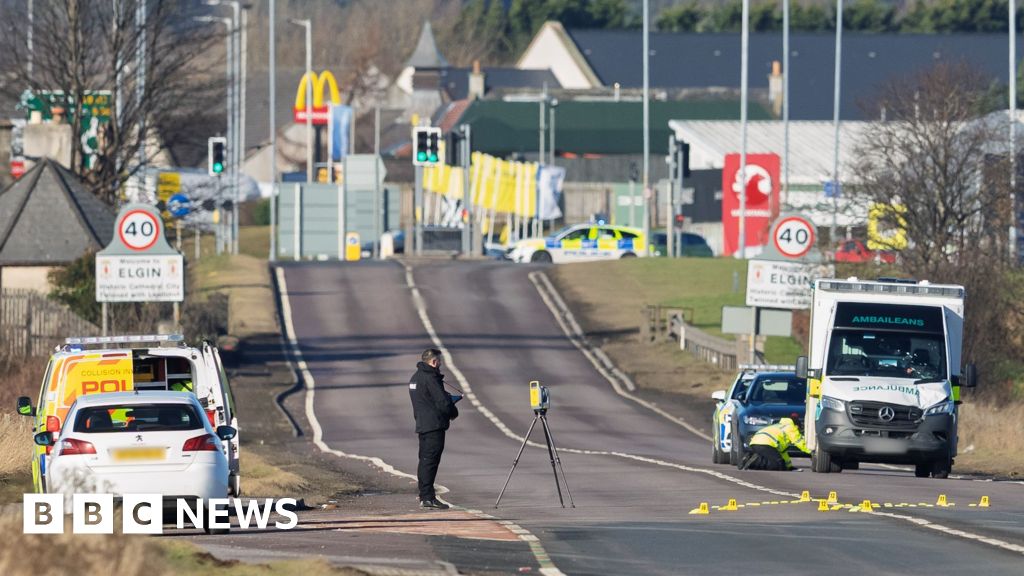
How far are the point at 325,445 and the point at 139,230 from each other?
4873mm

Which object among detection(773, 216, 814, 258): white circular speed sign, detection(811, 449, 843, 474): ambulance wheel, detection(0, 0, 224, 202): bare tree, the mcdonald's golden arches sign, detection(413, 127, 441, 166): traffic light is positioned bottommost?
detection(811, 449, 843, 474): ambulance wheel

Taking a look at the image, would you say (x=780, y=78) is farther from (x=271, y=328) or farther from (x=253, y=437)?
(x=253, y=437)

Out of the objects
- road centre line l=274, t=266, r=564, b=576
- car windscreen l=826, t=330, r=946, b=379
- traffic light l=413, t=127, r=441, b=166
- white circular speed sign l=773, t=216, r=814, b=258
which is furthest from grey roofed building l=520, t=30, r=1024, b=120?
car windscreen l=826, t=330, r=946, b=379

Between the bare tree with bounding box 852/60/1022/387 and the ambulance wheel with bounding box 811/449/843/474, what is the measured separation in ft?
47.8

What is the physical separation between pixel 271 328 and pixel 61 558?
3781cm

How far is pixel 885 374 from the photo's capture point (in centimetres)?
2430

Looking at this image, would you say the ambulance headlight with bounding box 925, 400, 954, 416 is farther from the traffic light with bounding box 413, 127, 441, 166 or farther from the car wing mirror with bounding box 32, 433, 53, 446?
the traffic light with bounding box 413, 127, 441, 166

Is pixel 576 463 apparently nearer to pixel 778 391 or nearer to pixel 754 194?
pixel 778 391

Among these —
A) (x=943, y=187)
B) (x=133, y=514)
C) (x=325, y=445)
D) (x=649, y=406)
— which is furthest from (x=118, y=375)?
(x=943, y=187)

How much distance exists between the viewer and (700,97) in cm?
11012

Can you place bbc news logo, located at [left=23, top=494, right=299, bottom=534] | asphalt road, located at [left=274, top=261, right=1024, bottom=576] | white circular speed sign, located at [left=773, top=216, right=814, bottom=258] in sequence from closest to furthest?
bbc news logo, located at [left=23, top=494, right=299, bottom=534] < asphalt road, located at [left=274, top=261, right=1024, bottom=576] < white circular speed sign, located at [left=773, top=216, right=814, bottom=258]

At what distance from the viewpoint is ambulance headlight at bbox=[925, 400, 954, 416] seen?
2389 cm

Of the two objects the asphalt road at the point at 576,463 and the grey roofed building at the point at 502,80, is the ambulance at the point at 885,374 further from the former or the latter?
the grey roofed building at the point at 502,80

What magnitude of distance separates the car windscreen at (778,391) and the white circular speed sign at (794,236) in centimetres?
529
